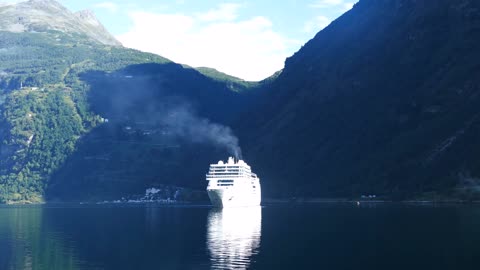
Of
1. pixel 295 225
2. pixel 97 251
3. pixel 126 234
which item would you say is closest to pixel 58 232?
pixel 126 234

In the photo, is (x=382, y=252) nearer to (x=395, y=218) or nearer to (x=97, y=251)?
(x=97, y=251)

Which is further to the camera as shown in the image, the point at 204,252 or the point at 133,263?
the point at 204,252

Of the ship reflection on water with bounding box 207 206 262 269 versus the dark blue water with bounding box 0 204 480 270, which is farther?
the ship reflection on water with bounding box 207 206 262 269

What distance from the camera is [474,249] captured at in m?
98.4

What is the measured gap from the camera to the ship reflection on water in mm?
95688

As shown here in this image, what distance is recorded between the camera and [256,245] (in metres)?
115

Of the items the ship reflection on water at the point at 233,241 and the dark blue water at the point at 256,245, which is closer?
the dark blue water at the point at 256,245

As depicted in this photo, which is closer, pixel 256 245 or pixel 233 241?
pixel 256 245

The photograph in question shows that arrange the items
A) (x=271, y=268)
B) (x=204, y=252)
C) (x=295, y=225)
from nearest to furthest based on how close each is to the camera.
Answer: (x=271, y=268) < (x=204, y=252) < (x=295, y=225)

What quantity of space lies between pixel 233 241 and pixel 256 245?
844 cm

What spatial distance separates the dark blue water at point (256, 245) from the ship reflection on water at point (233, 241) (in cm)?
14

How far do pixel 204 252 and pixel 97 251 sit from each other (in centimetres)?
1762

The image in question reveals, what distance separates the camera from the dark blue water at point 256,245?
93.2 m

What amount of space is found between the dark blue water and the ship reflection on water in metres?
0.14
